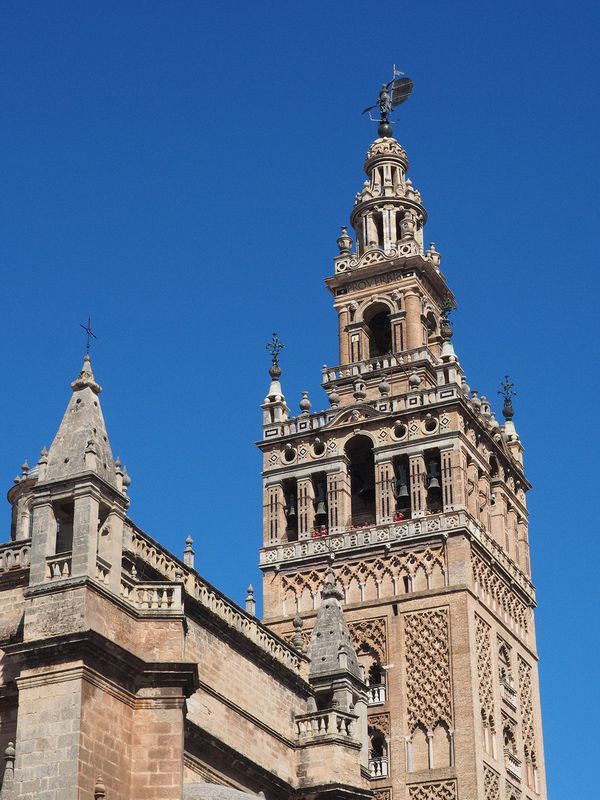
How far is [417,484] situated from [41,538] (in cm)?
2351

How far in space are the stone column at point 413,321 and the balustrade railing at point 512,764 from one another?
13199mm

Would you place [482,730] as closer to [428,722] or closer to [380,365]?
[428,722]

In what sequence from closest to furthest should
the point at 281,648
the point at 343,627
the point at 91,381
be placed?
the point at 91,381
the point at 281,648
the point at 343,627

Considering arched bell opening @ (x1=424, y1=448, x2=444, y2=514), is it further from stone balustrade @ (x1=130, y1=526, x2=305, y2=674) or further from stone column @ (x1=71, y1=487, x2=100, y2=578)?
stone column @ (x1=71, y1=487, x2=100, y2=578)

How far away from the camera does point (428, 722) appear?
46125 millimetres

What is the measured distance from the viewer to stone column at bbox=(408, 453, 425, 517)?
49.0 metres

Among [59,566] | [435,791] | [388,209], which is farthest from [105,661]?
[388,209]

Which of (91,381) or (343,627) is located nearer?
(91,381)

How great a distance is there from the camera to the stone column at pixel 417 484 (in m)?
49.0

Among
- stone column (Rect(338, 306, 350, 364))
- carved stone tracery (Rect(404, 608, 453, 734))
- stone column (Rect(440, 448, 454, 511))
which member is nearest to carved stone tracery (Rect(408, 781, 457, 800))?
carved stone tracery (Rect(404, 608, 453, 734))

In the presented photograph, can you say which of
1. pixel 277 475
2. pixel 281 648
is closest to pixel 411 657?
pixel 277 475

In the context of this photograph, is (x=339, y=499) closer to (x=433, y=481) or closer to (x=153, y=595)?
(x=433, y=481)

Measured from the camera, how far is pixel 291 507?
51.6 m

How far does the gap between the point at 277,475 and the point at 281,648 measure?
1679 cm
